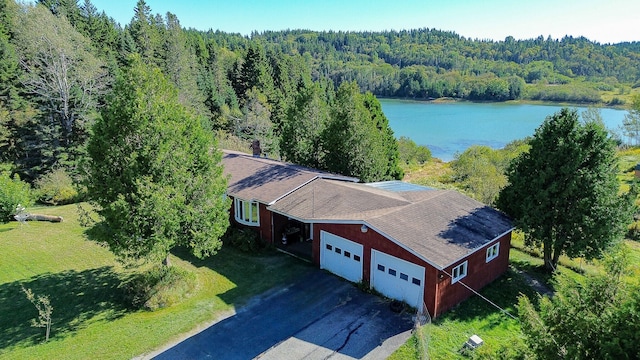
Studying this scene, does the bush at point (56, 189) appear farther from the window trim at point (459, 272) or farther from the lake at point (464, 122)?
the lake at point (464, 122)

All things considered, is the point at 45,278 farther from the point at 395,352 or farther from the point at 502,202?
the point at 502,202

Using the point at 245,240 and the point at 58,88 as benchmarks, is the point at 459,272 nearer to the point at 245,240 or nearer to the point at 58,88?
the point at 245,240

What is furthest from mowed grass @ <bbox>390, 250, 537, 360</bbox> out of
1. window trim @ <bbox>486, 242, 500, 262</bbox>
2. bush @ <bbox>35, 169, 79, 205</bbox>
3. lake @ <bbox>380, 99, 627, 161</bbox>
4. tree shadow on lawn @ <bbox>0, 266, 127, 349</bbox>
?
lake @ <bbox>380, 99, 627, 161</bbox>

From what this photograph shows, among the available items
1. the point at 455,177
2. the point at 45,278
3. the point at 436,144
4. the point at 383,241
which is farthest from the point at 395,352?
the point at 436,144

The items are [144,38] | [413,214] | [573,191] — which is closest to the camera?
[573,191]

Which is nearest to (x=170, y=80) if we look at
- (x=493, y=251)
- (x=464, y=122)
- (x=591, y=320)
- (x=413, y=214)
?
(x=413, y=214)

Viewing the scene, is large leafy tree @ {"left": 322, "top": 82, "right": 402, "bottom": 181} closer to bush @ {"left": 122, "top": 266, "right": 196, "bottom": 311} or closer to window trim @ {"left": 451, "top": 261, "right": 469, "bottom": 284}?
window trim @ {"left": 451, "top": 261, "right": 469, "bottom": 284}

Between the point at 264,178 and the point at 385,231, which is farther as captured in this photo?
the point at 264,178
